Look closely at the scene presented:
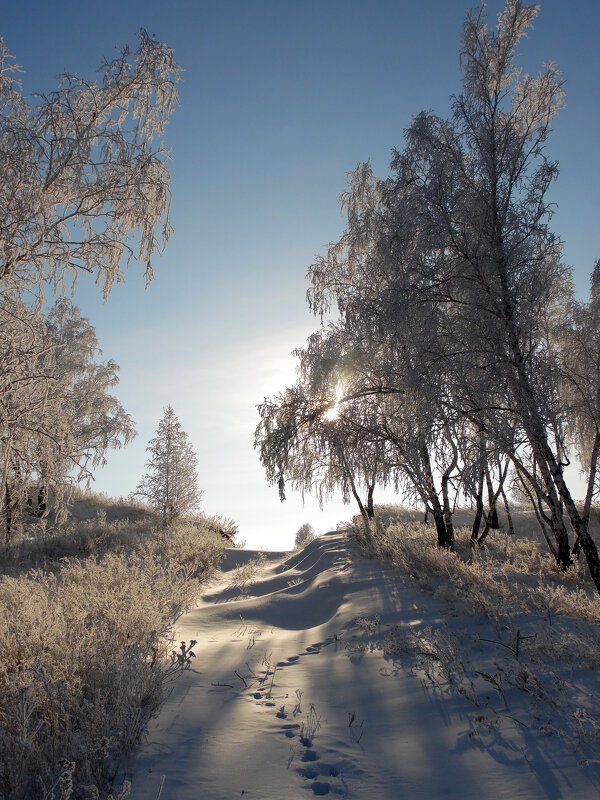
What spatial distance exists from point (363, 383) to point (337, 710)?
7530 mm

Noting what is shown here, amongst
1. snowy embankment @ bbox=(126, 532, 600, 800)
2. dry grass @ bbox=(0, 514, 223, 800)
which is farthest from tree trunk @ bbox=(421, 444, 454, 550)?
dry grass @ bbox=(0, 514, 223, 800)

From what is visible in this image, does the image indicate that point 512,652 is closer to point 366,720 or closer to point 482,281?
point 366,720

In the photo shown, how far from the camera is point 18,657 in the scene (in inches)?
144

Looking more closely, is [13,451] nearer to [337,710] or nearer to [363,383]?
[337,710]

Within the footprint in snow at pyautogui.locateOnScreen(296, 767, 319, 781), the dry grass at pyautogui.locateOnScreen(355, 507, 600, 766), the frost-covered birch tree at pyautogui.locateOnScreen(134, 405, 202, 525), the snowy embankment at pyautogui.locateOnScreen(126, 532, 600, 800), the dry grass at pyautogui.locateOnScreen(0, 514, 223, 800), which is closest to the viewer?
the dry grass at pyautogui.locateOnScreen(0, 514, 223, 800)

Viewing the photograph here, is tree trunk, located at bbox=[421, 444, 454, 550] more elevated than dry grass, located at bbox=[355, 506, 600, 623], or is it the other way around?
tree trunk, located at bbox=[421, 444, 454, 550]

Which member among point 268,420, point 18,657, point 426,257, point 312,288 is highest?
point 312,288

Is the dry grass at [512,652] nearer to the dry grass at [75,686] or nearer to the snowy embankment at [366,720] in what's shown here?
the snowy embankment at [366,720]

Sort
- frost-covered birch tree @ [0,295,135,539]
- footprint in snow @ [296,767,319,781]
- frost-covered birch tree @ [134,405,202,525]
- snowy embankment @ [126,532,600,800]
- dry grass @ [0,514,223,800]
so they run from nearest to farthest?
dry grass @ [0,514,223,800], snowy embankment @ [126,532,600,800], footprint in snow @ [296,767,319,781], frost-covered birch tree @ [0,295,135,539], frost-covered birch tree @ [134,405,202,525]

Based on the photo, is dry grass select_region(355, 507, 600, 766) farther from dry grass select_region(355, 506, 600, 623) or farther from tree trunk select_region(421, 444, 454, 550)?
tree trunk select_region(421, 444, 454, 550)

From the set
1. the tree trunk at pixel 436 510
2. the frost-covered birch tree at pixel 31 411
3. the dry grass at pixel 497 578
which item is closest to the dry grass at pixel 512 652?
the dry grass at pixel 497 578

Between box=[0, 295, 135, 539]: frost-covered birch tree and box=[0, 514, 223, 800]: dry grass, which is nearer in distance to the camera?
box=[0, 514, 223, 800]: dry grass

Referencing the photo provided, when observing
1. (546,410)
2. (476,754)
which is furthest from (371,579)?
(476,754)

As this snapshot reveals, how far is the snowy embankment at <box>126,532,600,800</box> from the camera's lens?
2.38 meters
